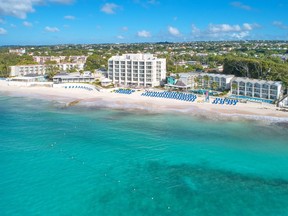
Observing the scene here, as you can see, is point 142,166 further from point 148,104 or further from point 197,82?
point 197,82

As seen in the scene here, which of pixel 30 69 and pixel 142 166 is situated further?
pixel 30 69

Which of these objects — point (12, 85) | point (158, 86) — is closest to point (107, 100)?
point (158, 86)

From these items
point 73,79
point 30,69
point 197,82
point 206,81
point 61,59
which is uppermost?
point 61,59

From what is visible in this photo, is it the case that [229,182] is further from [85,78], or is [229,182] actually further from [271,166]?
[85,78]

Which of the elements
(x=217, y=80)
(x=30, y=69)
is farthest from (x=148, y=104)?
(x=30, y=69)

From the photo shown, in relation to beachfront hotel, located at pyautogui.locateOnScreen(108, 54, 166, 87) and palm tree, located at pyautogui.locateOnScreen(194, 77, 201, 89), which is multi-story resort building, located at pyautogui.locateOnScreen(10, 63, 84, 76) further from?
palm tree, located at pyautogui.locateOnScreen(194, 77, 201, 89)

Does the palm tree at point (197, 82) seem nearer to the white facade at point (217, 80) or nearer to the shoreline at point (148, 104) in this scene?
the white facade at point (217, 80)
